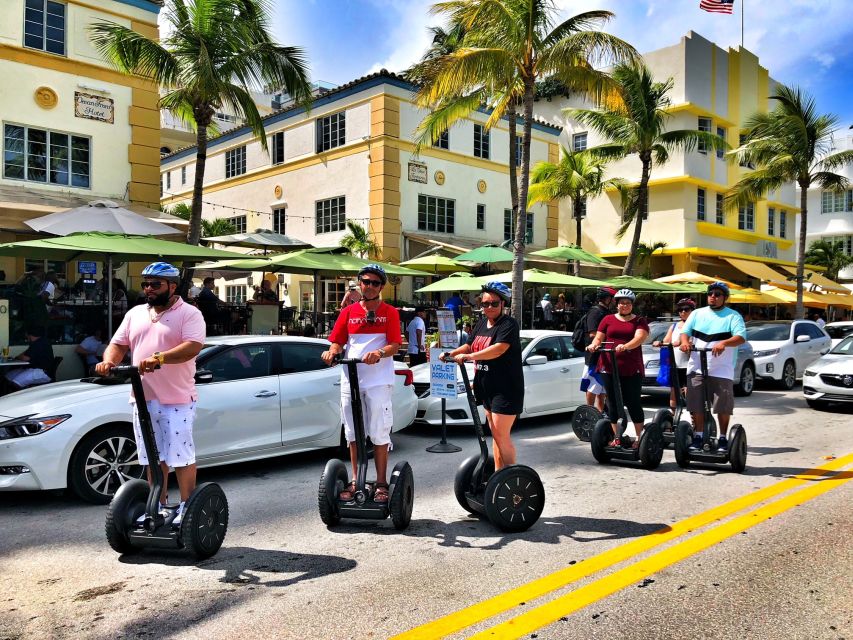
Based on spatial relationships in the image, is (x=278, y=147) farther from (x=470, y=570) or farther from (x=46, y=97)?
(x=470, y=570)

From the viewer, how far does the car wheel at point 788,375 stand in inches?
573

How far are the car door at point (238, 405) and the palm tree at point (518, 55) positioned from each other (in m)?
7.59

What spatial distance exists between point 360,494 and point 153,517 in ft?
4.59

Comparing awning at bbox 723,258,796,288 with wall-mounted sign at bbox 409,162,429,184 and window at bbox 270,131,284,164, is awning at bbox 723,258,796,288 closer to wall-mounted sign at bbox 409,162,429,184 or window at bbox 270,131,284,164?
wall-mounted sign at bbox 409,162,429,184

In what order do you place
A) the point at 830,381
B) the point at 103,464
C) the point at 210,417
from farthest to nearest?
1. the point at 830,381
2. the point at 210,417
3. the point at 103,464

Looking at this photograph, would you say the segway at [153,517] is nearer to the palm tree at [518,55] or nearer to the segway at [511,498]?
the segway at [511,498]

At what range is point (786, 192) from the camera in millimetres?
39219

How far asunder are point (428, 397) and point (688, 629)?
19.8 feet

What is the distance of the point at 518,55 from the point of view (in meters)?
13.6

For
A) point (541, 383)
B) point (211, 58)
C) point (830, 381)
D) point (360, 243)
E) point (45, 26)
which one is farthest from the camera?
point (360, 243)

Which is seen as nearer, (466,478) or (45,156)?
(466,478)

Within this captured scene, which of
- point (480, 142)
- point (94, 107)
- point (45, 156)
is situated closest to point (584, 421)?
point (45, 156)

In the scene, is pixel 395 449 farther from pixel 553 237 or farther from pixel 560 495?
pixel 553 237

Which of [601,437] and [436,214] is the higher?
[436,214]
